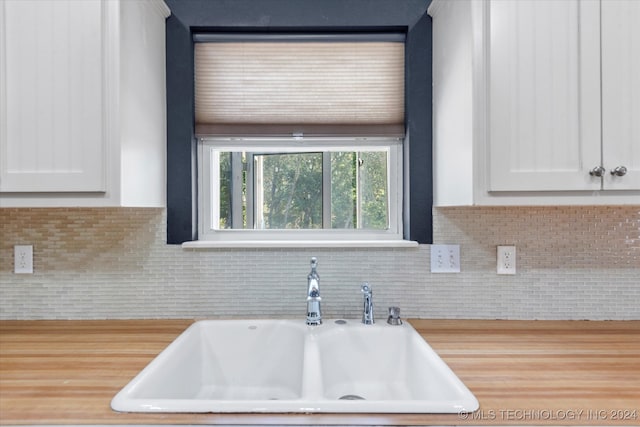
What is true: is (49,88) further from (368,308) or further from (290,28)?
(368,308)

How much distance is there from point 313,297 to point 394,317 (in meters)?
A: 0.31

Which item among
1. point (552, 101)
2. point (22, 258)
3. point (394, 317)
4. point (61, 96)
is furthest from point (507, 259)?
point (22, 258)

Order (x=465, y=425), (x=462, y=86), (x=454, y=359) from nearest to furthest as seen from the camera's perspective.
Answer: (x=465, y=425) < (x=454, y=359) < (x=462, y=86)

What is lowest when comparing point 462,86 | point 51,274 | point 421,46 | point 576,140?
point 51,274

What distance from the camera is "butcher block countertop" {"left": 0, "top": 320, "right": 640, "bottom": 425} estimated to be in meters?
0.80

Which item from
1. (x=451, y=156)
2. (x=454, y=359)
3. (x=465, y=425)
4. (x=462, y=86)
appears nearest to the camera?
(x=465, y=425)

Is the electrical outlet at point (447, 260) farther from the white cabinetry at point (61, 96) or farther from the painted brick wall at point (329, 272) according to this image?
the white cabinetry at point (61, 96)

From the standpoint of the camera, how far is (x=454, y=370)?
3.33ft

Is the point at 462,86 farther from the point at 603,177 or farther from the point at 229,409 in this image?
the point at 229,409

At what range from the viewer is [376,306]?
1468 millimetres

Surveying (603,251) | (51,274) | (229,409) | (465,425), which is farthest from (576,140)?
(51,274)

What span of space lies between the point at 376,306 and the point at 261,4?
4.18 feet

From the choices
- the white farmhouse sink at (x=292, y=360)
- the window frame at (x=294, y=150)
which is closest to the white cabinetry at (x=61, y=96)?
the window frame at (x=294, y=150)

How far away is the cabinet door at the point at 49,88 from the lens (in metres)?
1.11
